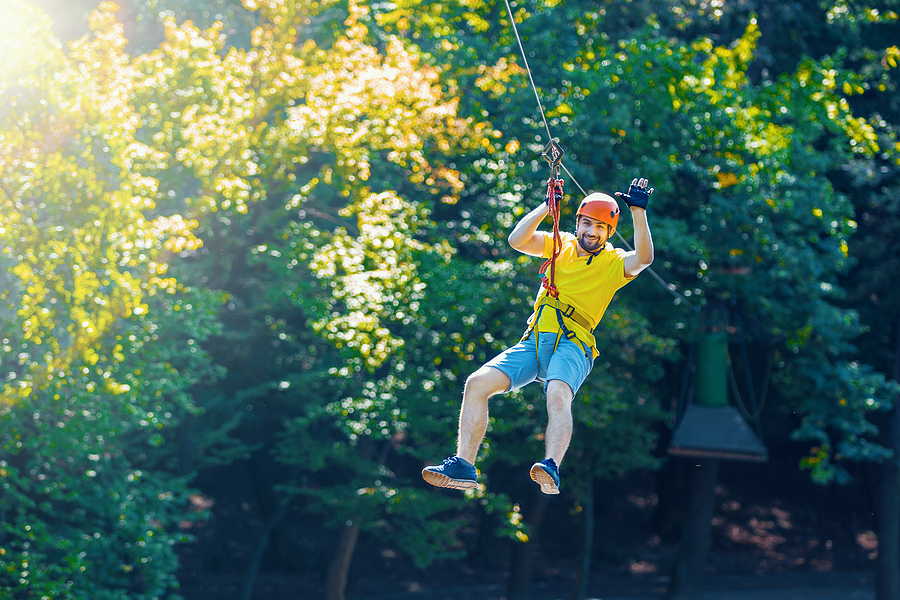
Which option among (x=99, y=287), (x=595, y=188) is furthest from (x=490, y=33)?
(x=99, y=287)

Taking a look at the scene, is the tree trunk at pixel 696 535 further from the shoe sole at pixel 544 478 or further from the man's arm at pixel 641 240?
the shoe sole at pixel 544 478

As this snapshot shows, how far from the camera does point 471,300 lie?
13234 millimetres

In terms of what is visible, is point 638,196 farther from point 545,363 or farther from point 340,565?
point 340,565

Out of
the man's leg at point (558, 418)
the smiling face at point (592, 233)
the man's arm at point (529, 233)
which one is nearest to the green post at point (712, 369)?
the man's arm at point (529, 233)

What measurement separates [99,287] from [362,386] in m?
5.58

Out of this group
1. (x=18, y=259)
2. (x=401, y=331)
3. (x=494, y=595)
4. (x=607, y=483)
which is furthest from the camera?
(x=607, y=483)

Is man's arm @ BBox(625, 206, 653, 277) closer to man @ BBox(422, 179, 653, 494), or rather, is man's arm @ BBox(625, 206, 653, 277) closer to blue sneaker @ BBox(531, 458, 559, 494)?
man @ BBox(422, 179, 653, 494)

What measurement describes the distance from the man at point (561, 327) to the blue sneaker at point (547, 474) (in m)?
0.12

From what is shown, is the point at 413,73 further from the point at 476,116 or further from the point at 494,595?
the point at 494,595

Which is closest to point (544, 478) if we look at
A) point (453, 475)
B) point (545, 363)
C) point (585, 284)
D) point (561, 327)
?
point (453, 475)

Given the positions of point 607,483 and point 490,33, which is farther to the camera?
point 607,483

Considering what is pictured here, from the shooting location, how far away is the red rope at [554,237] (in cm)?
544

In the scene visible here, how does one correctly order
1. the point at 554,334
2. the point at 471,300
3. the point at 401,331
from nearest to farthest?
1. the point at 554,334
2. the point at 471,300
3. the point at 401,331

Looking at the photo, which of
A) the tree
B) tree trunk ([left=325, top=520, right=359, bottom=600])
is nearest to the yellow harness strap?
the tree
